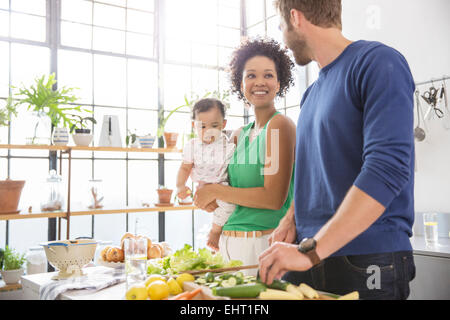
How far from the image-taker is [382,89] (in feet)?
2.83

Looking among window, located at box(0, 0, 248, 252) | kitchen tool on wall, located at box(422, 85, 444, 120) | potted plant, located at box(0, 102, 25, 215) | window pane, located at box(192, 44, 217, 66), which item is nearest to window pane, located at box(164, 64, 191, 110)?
window, located at box(0, 0, 248, 252)

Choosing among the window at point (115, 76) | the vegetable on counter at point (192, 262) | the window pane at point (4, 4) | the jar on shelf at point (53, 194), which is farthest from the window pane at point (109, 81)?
the vegetable on counter at point (192, 262)

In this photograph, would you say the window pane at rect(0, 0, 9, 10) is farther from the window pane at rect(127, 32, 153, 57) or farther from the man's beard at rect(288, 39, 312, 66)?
the man's beard at rect(288, 39, 312, 66)

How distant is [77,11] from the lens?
4.29 m

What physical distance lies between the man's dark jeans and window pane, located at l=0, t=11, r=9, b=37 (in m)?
3.99

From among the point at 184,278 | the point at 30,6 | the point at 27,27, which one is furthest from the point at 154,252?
the point at 30,6

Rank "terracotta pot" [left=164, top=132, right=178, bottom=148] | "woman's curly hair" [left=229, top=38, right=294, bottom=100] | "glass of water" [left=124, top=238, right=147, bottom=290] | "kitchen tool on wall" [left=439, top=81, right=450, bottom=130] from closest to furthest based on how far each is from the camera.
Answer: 1. "glass of water" [left=124, top=238, right=147, bottom=290]
2. "woman's curly hair" [left=229, top=38, right=294, bottom=100]
3. "kitchen tool on wall" [left=439, top=81, right=450, bottom=130]
4. "terracotta pot" [left=164, top=132, right=178, bottom=148]

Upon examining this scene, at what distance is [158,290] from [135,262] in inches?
13.3

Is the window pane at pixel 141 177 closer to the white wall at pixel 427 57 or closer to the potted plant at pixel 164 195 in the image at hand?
the potted plant at pixel 164 195

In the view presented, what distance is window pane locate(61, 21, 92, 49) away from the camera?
4.21 meters

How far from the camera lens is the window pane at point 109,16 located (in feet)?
14.5

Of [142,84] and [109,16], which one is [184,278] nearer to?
[142,84]

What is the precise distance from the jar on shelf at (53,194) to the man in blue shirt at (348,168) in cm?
251

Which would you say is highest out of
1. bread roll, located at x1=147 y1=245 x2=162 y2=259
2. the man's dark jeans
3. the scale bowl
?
the man's dark jeans
